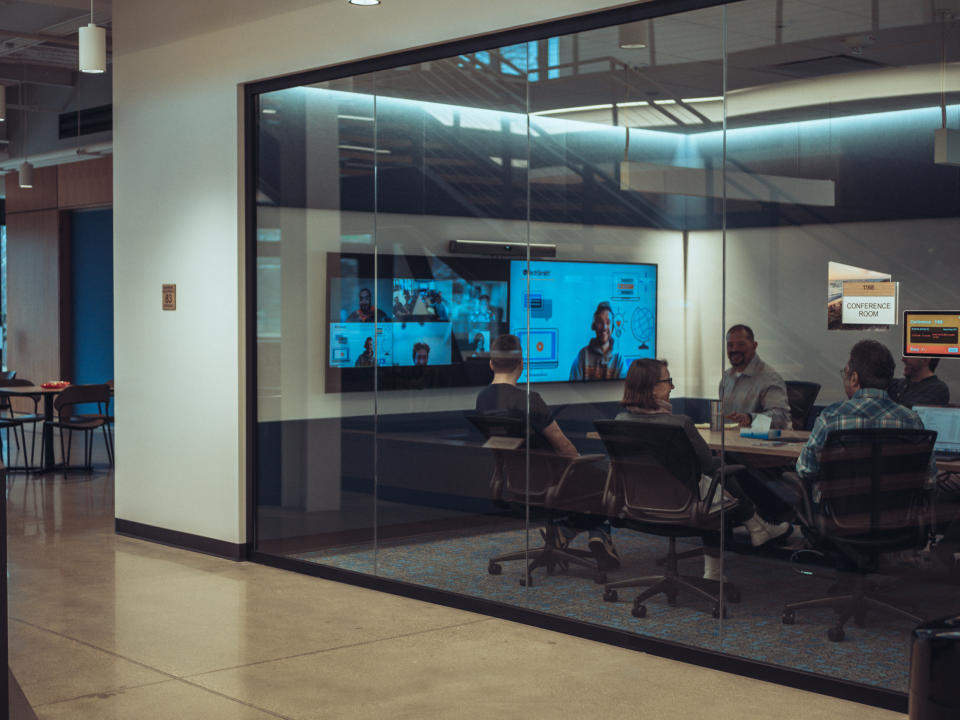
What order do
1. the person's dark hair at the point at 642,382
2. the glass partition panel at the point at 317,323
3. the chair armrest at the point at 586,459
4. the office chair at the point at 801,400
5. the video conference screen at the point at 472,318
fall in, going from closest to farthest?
the office chair at the point at 801,400, the person's dark hair at the point at 642,382, the video conference screen at the point at 472,318, the chair armrest at the point at 586,459, the glass partition panel at the point at 317,323

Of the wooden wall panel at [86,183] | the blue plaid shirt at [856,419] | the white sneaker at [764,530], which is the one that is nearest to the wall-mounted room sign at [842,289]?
the blue plaid shirt at [856,419]

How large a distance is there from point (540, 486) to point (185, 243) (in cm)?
353

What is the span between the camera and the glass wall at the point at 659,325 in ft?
15.5

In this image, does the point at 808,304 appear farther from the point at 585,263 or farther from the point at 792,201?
the point at 585,263

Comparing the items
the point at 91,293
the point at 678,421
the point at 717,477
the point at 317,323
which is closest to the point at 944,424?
the point at 717,477

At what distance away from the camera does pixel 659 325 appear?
5.40m

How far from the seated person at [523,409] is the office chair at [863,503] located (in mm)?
1018

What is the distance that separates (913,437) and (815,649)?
3.38 feet

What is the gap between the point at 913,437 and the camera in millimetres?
4770

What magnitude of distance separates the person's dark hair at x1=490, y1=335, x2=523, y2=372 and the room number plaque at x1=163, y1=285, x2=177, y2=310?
3.10 metres

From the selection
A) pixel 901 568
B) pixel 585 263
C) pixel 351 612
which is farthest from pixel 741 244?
pixel 351 612

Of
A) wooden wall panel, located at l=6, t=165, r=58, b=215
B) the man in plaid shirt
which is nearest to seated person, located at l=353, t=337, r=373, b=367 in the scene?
the man in plaid shirt

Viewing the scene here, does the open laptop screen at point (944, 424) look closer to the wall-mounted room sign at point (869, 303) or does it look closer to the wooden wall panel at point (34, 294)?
the wall-mounted room sign at point (869, 303)

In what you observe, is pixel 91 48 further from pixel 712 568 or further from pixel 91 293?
pixel 91 293
